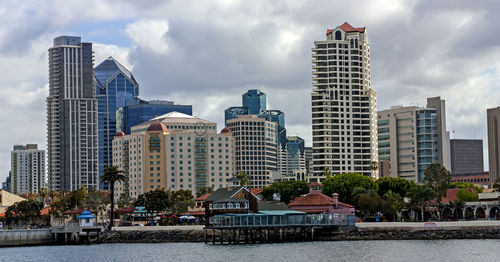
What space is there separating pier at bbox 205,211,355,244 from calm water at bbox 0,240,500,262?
129 inches

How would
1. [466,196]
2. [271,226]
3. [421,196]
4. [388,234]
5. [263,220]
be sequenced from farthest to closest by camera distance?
[466,196] → [421,196] → [388,234] → [263,220] → [271,226]

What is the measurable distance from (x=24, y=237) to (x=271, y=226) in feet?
150

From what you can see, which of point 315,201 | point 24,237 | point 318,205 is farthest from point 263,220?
point 24,237

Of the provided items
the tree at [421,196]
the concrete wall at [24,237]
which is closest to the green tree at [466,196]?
the tree at [421,196]

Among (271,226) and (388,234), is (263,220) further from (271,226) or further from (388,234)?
(388,234)

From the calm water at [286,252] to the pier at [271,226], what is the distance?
328cm

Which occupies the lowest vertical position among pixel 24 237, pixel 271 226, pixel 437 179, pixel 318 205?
pixel 24 237

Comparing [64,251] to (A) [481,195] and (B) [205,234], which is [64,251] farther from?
(A) [481,195]

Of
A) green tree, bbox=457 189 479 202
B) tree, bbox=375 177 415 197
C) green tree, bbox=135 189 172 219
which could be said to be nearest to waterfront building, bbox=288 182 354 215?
tree, bbox=375 177 415 197

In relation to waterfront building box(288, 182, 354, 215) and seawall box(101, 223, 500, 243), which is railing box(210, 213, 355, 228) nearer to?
seawall box(101, 223, 500, 243)

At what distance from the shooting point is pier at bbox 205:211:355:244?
134m

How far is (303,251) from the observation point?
11650 centimetres

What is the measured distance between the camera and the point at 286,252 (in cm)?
11569

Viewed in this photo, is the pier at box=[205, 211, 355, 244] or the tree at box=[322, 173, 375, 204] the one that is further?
the tree at box=[322, 173, 375, 204]
